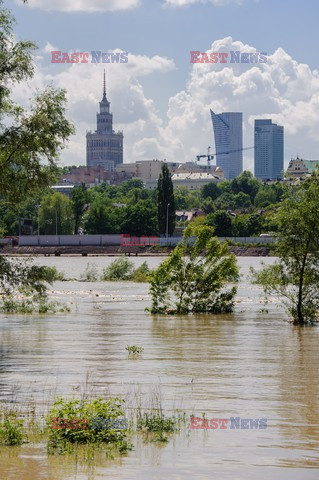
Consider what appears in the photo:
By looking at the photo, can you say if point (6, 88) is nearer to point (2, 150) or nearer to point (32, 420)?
point (2, 150)

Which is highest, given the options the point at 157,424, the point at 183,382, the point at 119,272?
the point at 157,424

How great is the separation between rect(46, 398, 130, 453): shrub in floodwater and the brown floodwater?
31cm

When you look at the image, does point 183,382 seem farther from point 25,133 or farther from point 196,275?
point 196,275

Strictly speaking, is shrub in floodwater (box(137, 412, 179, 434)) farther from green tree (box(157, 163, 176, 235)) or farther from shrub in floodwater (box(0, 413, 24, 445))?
green tree (box(157, 163, 176, 235))

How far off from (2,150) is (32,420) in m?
15.6

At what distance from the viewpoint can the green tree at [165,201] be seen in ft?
577

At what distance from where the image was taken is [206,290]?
4941 centimetres

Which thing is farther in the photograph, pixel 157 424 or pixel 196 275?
pixel 196 275

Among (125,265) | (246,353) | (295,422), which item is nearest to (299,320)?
(246,353)

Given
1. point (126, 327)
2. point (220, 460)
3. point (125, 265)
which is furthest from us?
point (125, 265)

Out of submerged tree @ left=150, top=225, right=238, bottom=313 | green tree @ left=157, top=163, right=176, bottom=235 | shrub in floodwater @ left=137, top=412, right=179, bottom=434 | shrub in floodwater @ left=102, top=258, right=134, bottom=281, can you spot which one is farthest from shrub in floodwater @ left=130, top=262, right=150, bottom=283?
green tree @ left=157, top=163, right=176, bottom=235

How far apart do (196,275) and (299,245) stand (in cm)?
869

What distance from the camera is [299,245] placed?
41.3 meters

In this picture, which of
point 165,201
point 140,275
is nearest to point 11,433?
point 140,275
